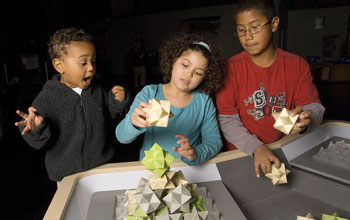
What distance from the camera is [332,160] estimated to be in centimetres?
122

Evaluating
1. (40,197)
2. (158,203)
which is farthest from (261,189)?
(40,197)

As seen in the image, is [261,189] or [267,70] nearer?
[261,189]

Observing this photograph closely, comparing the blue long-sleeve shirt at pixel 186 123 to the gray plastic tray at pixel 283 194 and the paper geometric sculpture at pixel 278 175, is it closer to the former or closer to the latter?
the gray plastic tray at pixel 283 194

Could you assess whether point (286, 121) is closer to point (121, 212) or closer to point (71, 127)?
point (121, 212)

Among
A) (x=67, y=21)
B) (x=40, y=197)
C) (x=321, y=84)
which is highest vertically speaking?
(x=67, y=21)

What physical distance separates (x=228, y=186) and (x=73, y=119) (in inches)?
30.7

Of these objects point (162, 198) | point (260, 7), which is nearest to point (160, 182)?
point (162, 198)

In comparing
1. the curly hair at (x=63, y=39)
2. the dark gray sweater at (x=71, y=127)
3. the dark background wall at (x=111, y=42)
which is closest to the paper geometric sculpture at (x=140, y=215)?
the dark gray sweater at (x=71, y=127)

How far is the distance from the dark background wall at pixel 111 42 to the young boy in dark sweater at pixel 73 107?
1.58 ft

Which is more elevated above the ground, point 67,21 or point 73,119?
point 67,21

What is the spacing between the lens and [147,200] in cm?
81

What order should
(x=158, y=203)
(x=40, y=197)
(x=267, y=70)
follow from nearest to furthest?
(x=158, y=203) → (x=267, y=70) → (x=40, y=197)

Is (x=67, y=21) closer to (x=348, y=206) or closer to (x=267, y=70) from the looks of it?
(x=267, y=70)

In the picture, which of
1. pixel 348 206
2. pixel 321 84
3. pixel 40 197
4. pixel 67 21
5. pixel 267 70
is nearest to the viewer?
pixel 348 206
